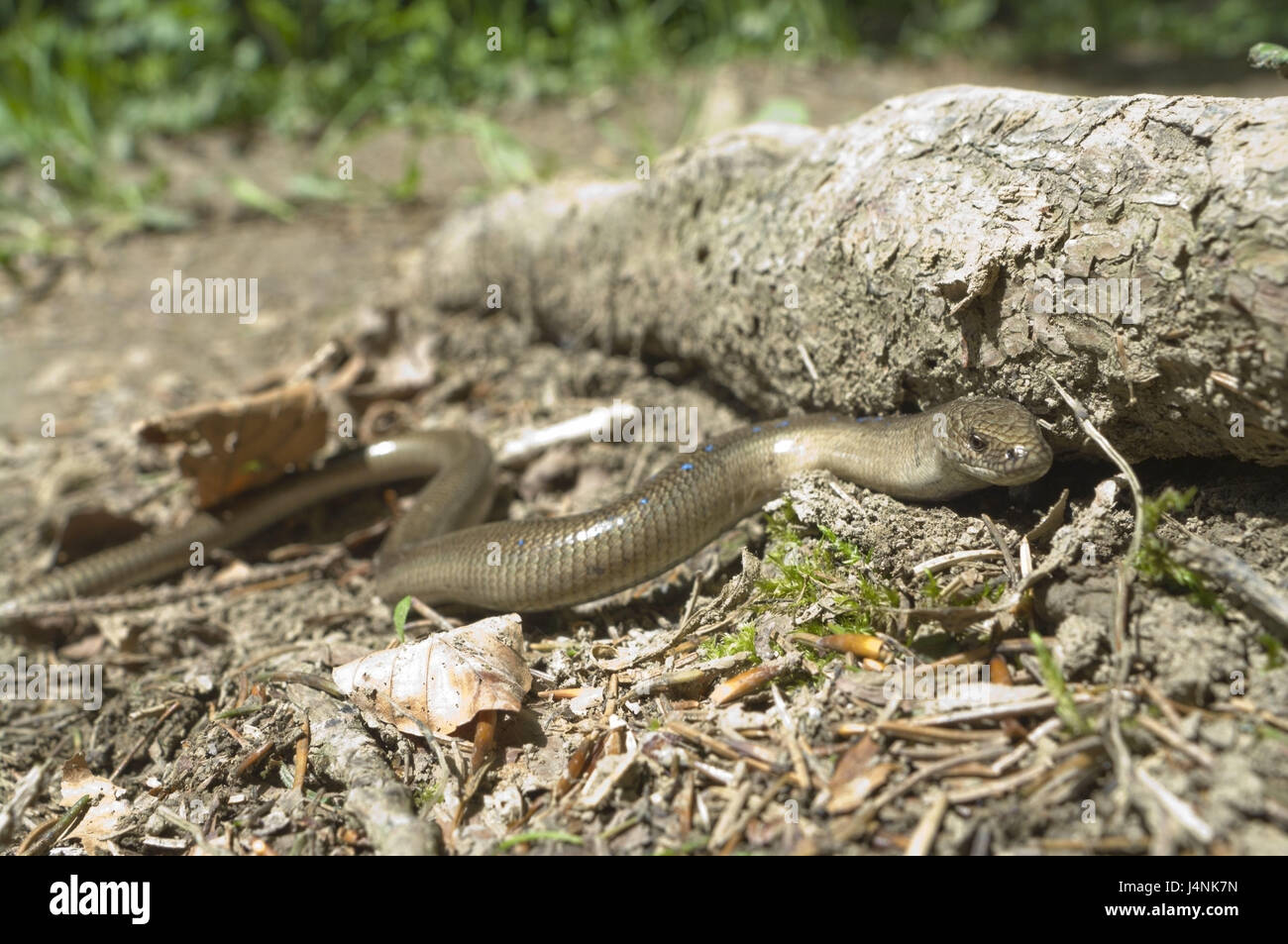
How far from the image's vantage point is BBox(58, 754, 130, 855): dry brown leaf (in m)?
3.28

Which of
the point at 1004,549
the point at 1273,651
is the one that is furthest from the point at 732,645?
the point at 1273,651

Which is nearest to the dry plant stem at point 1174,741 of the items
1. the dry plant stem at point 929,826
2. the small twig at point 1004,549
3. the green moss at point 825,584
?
the dry plant stem at point 929,826

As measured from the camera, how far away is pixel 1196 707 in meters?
2.63

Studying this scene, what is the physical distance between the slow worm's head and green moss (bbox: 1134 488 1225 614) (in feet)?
1.32

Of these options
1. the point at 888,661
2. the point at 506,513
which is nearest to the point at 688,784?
the point at 888,661

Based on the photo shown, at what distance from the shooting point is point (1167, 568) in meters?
2.90

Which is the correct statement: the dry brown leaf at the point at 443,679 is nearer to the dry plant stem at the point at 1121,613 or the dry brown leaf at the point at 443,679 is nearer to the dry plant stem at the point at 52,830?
the dry plant stem at the point at 52,830

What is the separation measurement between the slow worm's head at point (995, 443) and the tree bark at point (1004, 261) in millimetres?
154

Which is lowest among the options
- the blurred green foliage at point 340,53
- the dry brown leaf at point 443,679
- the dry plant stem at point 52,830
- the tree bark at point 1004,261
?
the dry plant stem at point 52,830

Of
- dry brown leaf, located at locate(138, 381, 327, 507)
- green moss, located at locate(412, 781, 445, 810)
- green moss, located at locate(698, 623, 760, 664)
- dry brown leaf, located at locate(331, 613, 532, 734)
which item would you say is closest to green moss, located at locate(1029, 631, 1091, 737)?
green moss, located at locate(698, 623, 760, 664)

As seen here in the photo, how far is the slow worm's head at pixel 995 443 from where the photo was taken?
10.8 ft

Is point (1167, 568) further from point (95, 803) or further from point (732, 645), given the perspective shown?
point (95, 803)

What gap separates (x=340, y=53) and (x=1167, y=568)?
1150cm

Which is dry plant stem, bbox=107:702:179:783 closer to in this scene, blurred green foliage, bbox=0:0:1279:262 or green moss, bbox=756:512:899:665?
green moss, bbox=756:512:899:665
